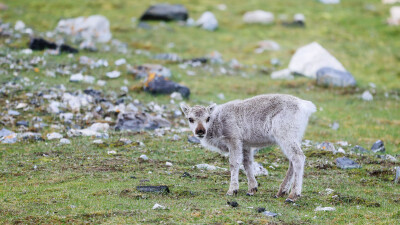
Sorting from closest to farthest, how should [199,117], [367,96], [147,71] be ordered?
[199,117]
[147,71]
[367,96]

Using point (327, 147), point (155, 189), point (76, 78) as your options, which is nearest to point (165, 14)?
point (76, 78)

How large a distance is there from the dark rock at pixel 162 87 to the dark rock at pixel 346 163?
12703mm

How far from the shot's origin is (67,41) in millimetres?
37906

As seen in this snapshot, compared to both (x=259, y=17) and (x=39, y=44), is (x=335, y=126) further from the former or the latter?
(x=259, y=17)

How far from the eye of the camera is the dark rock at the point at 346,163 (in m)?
17.2

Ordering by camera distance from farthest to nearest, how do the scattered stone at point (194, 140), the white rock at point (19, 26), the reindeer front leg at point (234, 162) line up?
1. the white rock at point (19, 26)
2. the scattered stone at point (194, 140)
3. the reindeer front leg at point (234, 162)

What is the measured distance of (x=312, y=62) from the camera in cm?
3691

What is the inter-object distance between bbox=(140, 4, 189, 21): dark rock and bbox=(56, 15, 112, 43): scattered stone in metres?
9.40

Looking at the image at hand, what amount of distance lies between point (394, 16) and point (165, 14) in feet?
86.9

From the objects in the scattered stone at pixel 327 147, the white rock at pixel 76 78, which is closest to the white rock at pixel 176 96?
the white rock at pixel 76 78

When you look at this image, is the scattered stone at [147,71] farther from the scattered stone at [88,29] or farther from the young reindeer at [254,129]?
the young reindeer at [254,129]

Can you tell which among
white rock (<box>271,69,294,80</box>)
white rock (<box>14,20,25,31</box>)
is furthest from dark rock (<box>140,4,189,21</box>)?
white rock (<box>271,69,294,80</box>)

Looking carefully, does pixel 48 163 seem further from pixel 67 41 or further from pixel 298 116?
pixel 67 41

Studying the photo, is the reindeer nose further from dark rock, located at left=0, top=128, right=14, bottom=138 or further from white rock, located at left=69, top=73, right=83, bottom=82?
white rock, located at left=69, top=73, right=83, bottom=82
